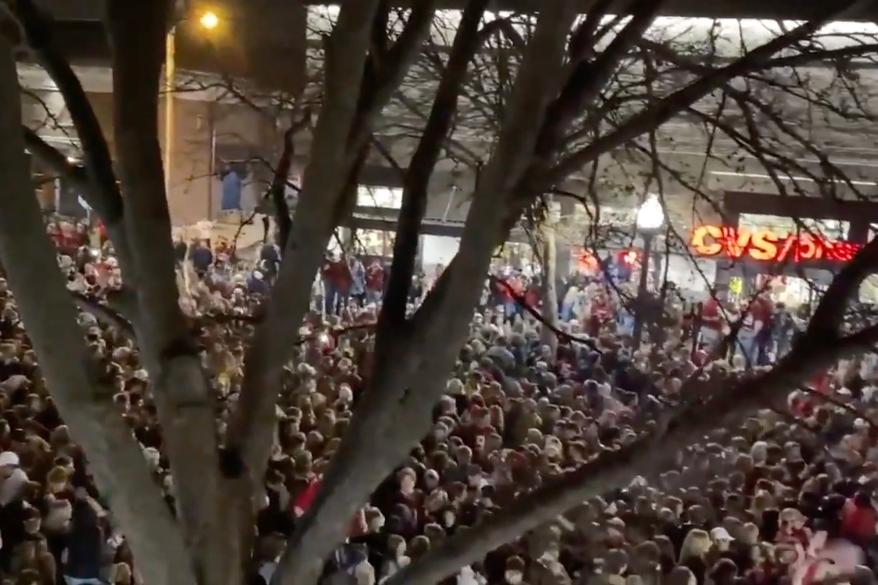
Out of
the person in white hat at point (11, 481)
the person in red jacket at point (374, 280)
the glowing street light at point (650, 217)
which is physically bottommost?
the person in white hat at point (11, 481)

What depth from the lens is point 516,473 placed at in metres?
7.10

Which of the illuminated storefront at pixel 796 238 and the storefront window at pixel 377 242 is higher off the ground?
the illuminated storefront at pixel 796 238

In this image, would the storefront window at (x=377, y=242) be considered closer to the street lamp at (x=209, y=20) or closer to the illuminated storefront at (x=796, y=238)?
the street lamp at (x=209, y=20)

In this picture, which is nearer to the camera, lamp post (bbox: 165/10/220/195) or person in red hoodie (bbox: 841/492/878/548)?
person in red hoodie (bbox: 841/492/878/548)

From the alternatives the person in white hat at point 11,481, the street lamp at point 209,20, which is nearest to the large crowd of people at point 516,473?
the person in white hat at point 11,481

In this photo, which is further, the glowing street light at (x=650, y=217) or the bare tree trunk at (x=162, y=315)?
the glowing street light at (x=650, y=217)

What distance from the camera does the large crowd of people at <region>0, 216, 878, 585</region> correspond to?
577 centimetres

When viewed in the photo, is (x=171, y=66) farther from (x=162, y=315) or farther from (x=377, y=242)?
A: (x=162, y=315)

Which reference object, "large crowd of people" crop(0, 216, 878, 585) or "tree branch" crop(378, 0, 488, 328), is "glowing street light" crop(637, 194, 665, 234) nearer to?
"large crowd of people" crop(0, 216, 878, 585)

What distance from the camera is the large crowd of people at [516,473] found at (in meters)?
5.77

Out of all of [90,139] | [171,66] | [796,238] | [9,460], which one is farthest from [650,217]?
[90,139]

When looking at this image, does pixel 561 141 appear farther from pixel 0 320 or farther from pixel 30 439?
pixel 0 320

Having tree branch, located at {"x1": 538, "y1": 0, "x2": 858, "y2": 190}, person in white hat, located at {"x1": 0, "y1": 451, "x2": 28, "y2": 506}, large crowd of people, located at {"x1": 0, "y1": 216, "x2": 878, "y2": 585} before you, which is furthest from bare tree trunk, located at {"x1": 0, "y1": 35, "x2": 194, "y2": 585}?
person in white hat, located at {"x1": 0, "y1": 451, "x2": 28, "y2": 506}

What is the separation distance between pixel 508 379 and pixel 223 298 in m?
3.49
